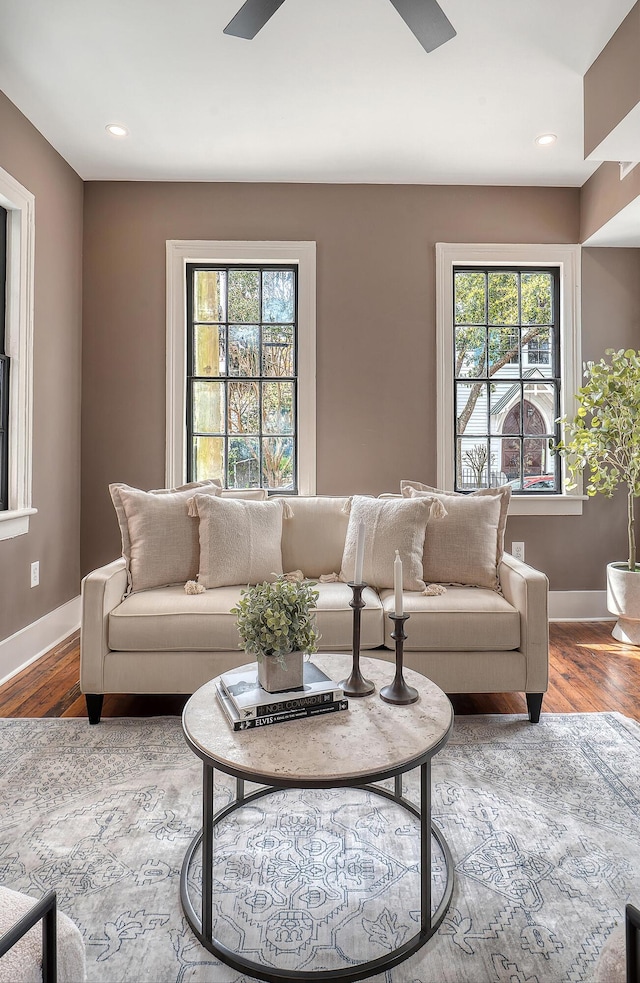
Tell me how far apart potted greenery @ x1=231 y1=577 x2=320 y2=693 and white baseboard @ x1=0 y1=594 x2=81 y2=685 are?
201 cm

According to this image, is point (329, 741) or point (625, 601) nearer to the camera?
point (329, 741)

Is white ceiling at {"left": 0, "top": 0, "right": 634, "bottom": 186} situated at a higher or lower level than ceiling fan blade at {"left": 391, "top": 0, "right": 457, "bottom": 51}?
higher

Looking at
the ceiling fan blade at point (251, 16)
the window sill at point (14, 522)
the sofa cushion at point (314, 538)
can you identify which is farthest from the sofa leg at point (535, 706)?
the ceiling fan blade at point (251, 16)

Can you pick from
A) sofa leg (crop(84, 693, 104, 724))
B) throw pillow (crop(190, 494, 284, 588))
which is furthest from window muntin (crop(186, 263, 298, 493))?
sofa leg (crop(84, 693, 104, 724))

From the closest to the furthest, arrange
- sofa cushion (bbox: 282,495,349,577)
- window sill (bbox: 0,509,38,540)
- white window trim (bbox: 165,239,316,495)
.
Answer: window sill (bbox: 0,509,38,540) → sofa cushion (bbox: 282,495,349,577) → white window trim (bbox: 165,239,316,495)

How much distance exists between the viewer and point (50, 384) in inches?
137

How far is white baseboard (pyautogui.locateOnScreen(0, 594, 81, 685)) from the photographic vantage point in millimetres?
3018

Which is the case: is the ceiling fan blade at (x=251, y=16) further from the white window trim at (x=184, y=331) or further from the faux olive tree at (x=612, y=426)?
the faux olive tree at (x=612, y=426)

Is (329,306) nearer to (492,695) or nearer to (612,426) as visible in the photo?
(612,426)

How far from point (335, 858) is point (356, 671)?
0.50 m

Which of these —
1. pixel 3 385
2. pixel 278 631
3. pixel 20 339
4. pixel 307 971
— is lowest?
pixel 307 971

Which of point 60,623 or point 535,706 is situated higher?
point 60,623

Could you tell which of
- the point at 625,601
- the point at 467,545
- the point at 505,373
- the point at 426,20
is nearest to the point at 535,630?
the point at 467,545

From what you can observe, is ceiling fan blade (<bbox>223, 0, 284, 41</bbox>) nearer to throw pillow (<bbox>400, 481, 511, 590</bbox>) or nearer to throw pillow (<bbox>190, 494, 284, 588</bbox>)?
throw pillow (<bbox>190, 494, 284, 588</bbox>)
